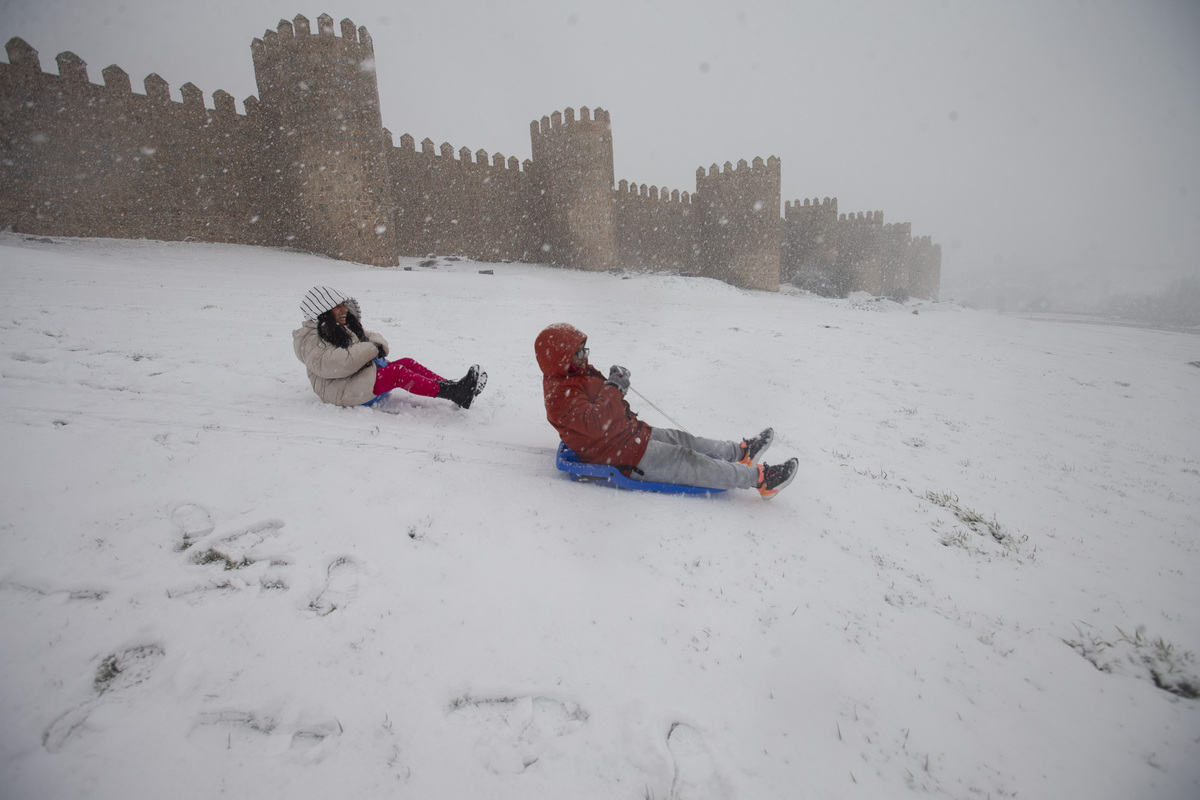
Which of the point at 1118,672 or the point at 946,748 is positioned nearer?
the point at 946,748

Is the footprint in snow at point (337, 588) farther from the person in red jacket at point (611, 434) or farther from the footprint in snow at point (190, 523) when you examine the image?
the person in red jacket at point (611, 434)

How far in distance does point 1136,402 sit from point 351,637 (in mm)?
11619

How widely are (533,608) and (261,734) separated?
1169 millimetres

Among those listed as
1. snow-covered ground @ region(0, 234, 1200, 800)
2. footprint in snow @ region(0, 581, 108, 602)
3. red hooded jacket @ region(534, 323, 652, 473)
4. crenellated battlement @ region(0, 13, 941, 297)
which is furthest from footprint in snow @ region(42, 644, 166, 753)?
crenellated battlement @ region(0, 13, 941, 297)

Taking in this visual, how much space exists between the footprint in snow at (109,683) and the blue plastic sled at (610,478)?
2.41 metres

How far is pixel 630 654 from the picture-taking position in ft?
7.59

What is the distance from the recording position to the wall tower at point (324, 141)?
1584 centimetres

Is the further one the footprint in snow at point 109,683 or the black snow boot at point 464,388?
the black snow boot at point 464,388

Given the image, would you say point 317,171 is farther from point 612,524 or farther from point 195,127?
point 612,524

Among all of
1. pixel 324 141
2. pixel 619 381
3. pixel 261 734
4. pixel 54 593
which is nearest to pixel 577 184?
pixel 324 141

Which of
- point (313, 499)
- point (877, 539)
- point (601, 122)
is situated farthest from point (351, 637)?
point (601, 122)

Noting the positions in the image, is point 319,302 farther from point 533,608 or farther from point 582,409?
point 533,608

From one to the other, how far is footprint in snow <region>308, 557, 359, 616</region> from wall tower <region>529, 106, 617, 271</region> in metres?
21.6

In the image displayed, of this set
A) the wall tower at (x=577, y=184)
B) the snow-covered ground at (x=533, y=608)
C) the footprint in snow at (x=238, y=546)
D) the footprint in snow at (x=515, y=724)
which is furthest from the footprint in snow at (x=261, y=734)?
the wall tower at (x=577, y=184)
